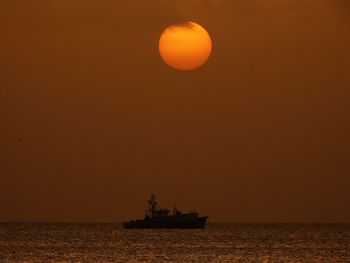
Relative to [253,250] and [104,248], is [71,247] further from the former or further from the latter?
[253,250]

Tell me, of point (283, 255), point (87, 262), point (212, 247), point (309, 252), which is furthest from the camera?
point (212, 247)

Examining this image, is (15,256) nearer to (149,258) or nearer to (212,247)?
(149,258)

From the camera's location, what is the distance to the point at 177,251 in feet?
527

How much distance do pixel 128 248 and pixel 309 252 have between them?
2952cm

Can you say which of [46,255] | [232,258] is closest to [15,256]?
[46,255]

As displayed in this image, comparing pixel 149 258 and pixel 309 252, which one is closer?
pixel 149 258

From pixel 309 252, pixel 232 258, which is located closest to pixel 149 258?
pixel 232 258

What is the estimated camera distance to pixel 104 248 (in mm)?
171000

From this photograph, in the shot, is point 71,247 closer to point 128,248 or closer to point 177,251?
point 128,248

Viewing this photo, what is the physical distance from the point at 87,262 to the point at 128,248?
35.9 meters

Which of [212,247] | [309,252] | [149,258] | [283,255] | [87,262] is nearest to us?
[87,262]

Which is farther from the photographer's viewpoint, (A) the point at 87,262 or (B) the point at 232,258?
(B) the point at 232,258

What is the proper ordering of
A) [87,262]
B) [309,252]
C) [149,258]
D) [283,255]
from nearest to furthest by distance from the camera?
[87,262] < [149,258] < [283,255] < [309,252]

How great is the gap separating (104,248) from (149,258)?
94.3 ft
